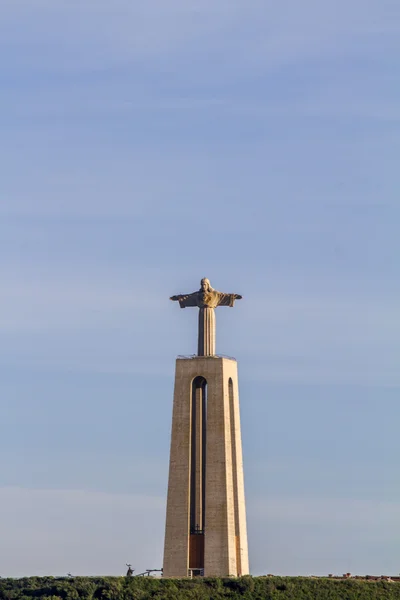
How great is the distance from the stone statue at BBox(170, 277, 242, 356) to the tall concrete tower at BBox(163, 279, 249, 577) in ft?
0.21

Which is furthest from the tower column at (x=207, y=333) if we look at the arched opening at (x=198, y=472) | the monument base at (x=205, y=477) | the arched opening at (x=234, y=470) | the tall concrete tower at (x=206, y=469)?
the arched opening at (x=234, y=470)

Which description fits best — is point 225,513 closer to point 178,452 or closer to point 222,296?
point 178,452

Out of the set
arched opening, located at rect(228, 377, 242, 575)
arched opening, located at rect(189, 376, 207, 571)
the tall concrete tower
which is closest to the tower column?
the tall concrete tower

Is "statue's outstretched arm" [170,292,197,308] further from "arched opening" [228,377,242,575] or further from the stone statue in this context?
"arched opening" [228,377,242,575]

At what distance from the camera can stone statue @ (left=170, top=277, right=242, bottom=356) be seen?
391 feet

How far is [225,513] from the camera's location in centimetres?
11512

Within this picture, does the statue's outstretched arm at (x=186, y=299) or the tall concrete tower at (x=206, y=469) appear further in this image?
the statue's outstretched arm at (x=186, y=299)

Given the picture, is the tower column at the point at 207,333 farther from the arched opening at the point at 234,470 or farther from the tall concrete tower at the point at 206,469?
the arched opening at the point at 234,470

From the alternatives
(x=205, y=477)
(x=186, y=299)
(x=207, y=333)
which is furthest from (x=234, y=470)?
(x=186, y=299)

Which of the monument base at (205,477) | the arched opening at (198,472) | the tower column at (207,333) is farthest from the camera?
the tower column at (207,333)

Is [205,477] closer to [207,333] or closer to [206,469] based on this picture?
[206,469]

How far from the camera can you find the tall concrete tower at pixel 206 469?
115 metres

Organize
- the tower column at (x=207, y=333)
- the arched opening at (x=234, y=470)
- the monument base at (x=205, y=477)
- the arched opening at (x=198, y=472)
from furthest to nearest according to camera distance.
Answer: the tower column at (x=207, y=333) → the arched opening at (x=234, y=470) → the arched opening at (x=198, y=472) → the monument base at (x=205, y=477)

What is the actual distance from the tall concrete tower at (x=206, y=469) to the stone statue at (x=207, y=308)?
2.6 inches
